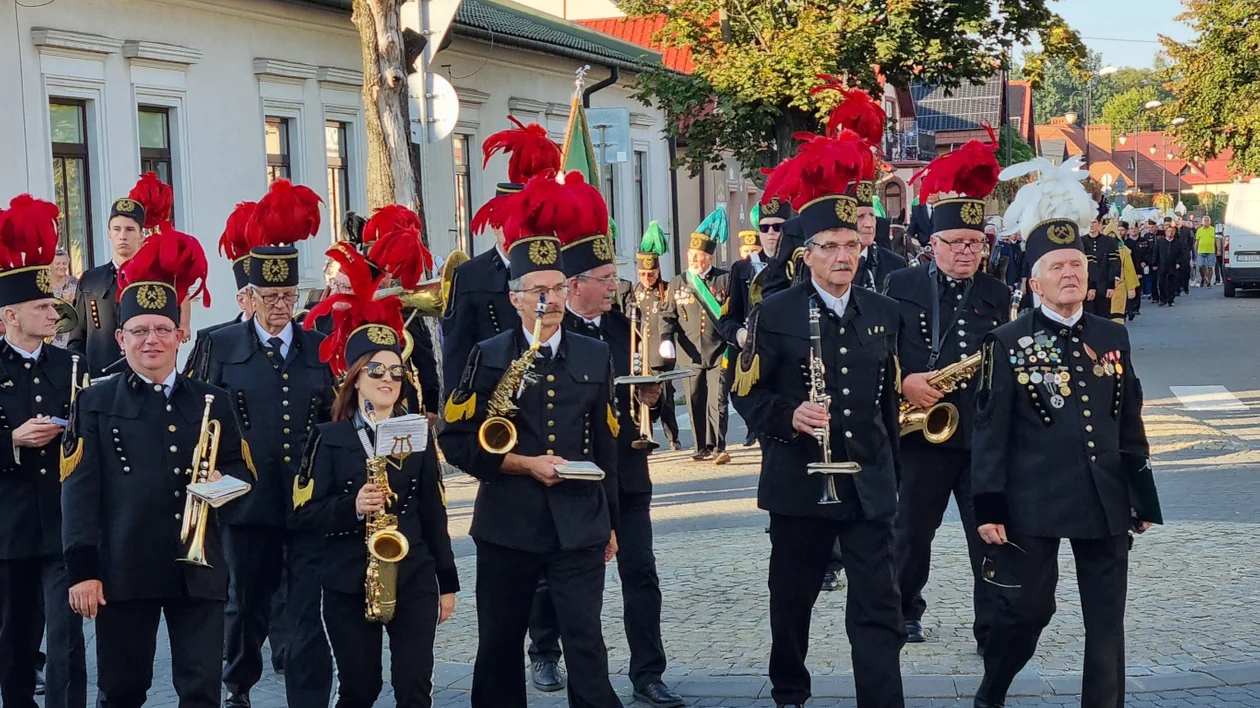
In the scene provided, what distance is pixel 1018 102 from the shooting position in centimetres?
11750

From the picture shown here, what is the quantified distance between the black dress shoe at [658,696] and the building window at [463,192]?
71.8ft

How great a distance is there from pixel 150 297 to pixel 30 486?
1.35m

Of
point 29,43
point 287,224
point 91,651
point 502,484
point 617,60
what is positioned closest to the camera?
point 502,484

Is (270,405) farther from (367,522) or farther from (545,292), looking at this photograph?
(545,292)

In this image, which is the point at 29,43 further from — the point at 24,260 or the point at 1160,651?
the point at 1160,651

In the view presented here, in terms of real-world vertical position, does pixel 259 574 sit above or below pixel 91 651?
above

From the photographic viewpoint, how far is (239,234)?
316 inches

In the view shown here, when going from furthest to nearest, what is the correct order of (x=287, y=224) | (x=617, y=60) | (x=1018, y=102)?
(x=1018, y=102), (x=617, y=60), (x=287, y=224)

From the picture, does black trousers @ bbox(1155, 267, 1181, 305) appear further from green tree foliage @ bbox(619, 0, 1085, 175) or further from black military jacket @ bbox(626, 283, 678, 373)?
black military jacket @ bbox(626, 283, 678, 373)

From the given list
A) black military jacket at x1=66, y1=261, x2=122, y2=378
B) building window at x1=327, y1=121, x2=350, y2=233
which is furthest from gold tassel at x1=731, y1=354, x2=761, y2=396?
building window at x1=327, y1=121, x2=350, y2=233

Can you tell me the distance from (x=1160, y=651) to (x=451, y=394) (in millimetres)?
3700

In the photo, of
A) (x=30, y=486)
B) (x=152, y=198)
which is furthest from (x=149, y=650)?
(x=152, y=198)

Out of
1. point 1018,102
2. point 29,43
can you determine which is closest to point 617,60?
point 29,43

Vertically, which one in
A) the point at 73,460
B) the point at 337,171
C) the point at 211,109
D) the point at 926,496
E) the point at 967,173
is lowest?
the point at 926,496
